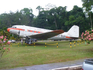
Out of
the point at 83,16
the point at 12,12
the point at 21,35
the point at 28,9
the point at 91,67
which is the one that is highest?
the point at 28,9

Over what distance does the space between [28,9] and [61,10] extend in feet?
155

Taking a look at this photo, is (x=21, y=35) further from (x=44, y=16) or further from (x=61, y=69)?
(x=44, y=16)

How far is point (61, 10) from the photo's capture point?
62469mm

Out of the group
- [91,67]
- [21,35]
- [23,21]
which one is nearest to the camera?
[91,67]

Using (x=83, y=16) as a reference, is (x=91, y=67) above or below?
below

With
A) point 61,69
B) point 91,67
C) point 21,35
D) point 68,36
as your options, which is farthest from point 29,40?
point 91,67

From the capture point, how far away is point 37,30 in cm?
2323

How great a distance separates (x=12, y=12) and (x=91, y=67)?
58.2m

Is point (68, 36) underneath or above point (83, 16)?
underneath

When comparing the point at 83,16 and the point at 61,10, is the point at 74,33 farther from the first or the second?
the point at 61,10

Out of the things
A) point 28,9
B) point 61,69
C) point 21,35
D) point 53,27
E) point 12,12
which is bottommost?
point 61,69

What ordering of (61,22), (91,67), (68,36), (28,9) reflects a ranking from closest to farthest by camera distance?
(91,67)
(68,36)
(61,22)
(28,9)

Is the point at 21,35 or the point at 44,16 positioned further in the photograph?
the point at 44,16

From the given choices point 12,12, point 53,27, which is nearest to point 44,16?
point 53,27
